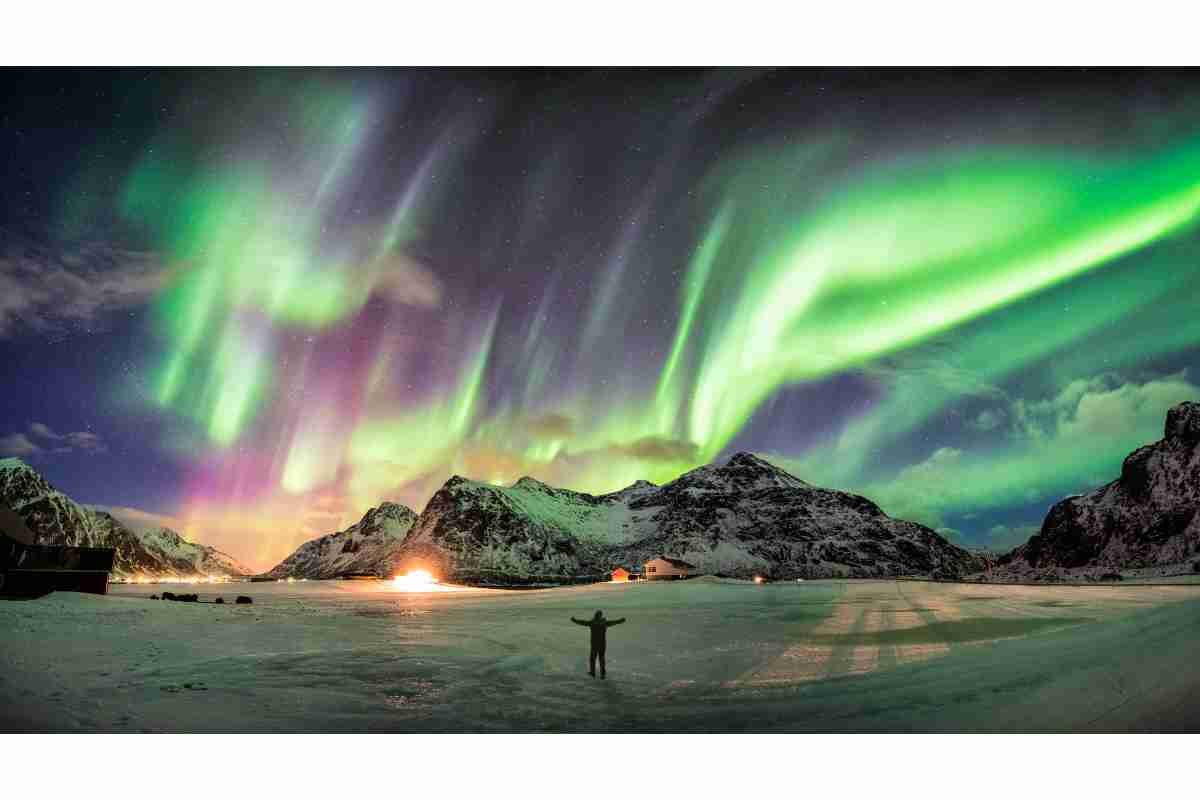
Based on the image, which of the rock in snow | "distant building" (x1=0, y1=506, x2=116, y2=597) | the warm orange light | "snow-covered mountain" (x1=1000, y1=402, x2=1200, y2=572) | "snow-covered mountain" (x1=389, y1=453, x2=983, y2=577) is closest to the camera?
"snow-covered mountain" (x1=1000, y1=402, x2=1200, y2=572)

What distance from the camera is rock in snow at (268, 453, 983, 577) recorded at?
1224 inches

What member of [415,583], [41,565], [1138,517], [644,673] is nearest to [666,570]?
[415,583]

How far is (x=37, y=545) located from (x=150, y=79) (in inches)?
442

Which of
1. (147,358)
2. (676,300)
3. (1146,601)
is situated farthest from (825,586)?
(147,358)

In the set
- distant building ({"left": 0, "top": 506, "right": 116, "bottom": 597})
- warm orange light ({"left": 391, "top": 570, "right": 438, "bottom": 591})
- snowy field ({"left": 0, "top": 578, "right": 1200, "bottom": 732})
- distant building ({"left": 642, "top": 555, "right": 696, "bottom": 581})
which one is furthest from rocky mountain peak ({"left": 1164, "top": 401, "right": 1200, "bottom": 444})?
warm orange light ({"left": 391, "top": 570, "right": 438, "bottom": 591})

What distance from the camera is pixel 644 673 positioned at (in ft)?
37.0

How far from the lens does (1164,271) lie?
40.9 ft

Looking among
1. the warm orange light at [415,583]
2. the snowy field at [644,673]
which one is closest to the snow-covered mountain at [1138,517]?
the snowy field at [644,673]

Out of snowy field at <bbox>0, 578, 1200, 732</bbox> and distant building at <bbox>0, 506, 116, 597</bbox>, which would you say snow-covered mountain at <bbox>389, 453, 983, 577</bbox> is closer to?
snowy field at <bbox>0, 578, 1200, 732</bbox>

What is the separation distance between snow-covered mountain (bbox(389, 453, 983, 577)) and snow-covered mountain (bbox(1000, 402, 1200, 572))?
2.17 m

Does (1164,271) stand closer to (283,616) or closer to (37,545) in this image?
(283,616)

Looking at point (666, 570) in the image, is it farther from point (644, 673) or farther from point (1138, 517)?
point (1138, 517)

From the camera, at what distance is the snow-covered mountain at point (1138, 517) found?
11781mm

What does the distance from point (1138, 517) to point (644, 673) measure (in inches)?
344
